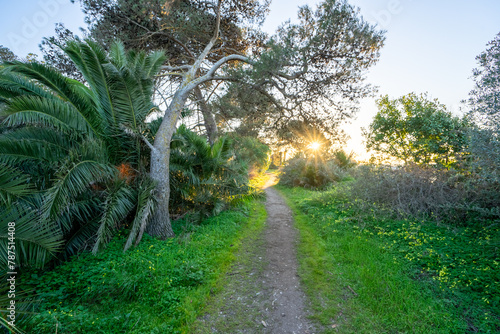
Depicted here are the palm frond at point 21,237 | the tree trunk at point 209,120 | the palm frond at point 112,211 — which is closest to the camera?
the palm frond at point 21,237

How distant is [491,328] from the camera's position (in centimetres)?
298

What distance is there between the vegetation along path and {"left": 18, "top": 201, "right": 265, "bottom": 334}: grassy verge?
0.27 m

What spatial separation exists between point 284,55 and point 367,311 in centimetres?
665

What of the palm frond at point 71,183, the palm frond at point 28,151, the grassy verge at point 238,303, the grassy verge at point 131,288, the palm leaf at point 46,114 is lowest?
the grassy verge at point 238,303

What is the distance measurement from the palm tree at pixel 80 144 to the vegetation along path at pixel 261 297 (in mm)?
2770

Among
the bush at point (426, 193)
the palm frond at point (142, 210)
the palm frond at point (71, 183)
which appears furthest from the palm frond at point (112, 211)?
the bush at point (426, 193)

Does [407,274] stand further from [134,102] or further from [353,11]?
[134,102]

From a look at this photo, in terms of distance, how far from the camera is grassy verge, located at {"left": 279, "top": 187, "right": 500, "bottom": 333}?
3229 mm

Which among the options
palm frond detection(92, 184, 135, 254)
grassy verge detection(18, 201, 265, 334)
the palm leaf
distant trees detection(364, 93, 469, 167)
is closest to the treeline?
distant trees detection(364, 93, 469, 167)

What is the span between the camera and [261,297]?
13.0 feet

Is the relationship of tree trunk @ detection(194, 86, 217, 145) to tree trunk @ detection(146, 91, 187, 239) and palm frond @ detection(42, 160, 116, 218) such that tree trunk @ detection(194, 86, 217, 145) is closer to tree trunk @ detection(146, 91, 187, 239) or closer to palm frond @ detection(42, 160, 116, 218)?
tree trunk @ detection(146, 91, 187, 239)

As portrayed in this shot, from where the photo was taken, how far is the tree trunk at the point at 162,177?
20.3 feet

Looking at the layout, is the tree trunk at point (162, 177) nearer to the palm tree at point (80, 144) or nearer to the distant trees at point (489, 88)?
the palm tree at point (80, 144)

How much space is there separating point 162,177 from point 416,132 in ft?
38.8
